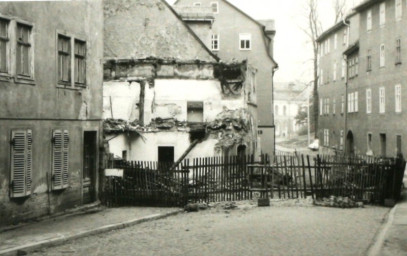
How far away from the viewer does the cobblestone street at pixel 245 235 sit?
36.2 feet

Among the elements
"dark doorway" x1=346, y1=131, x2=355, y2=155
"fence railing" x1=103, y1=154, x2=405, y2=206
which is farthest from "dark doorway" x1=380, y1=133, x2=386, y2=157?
"fence railing" x1=103, y1=154, x2=405, y2=206

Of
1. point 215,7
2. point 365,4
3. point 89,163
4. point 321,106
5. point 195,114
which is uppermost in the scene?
point 215,7

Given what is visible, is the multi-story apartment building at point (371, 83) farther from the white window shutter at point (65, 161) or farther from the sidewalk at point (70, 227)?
the white window shutter at point (65, 161)

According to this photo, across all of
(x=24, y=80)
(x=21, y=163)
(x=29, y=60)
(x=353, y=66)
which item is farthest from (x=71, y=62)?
(x=353, y=66)

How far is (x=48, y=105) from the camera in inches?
623

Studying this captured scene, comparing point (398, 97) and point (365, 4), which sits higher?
point (365, 4)

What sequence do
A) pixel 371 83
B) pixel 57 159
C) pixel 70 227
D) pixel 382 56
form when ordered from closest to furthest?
pixel 70 227 → pixel 57 159 → pixel 382 56 → pixel 371 83

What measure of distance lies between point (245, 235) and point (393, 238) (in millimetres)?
3149

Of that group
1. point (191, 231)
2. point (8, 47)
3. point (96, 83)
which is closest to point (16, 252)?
point (191, 231)

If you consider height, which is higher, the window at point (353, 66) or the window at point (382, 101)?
the window at point (353, 66)

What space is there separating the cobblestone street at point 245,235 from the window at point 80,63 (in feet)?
17.1

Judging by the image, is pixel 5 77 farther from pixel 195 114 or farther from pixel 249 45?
pixel 249 45

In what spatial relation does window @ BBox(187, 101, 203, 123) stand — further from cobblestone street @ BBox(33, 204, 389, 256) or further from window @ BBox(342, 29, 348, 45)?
window @ BBox(342, 29, 348, 45)

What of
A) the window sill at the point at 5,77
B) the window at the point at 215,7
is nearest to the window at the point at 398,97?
the window at the point at 215,7
